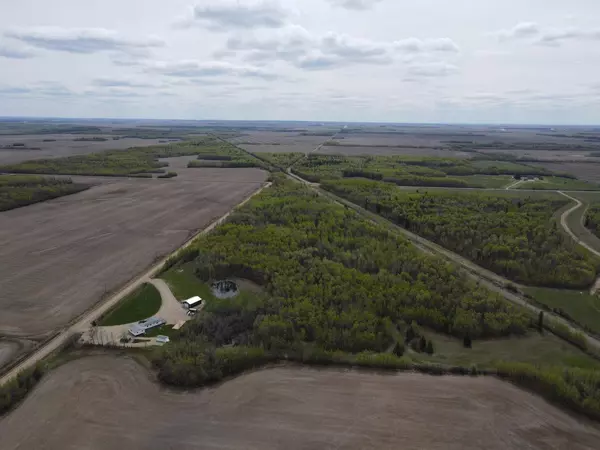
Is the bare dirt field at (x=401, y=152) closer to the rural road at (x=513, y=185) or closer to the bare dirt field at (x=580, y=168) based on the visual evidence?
the bare dirt field at (x=580, y=168)

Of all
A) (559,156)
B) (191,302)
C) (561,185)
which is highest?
(559,156)

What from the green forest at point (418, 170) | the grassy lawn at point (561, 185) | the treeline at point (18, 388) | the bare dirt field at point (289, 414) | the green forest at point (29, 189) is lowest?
the bare dirt field at point (289, 414)

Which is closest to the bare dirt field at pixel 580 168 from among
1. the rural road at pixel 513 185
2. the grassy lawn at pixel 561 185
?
the grassy lawn at pixel 561 185

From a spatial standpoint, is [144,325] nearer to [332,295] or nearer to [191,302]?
[191,302]

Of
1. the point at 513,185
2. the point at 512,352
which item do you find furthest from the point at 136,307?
the point at 513,185

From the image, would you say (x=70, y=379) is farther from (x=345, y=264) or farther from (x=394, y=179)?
(x=394, y=179)

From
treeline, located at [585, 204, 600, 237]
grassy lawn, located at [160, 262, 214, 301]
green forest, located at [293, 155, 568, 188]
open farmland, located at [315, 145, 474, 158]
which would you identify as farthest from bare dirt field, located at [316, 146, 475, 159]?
grassy lawn, located at [160, 262, 214, 301]

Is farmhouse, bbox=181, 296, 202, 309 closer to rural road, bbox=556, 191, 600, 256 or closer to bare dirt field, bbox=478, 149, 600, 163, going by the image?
rural road, bbox=556, 191, 600, 256
